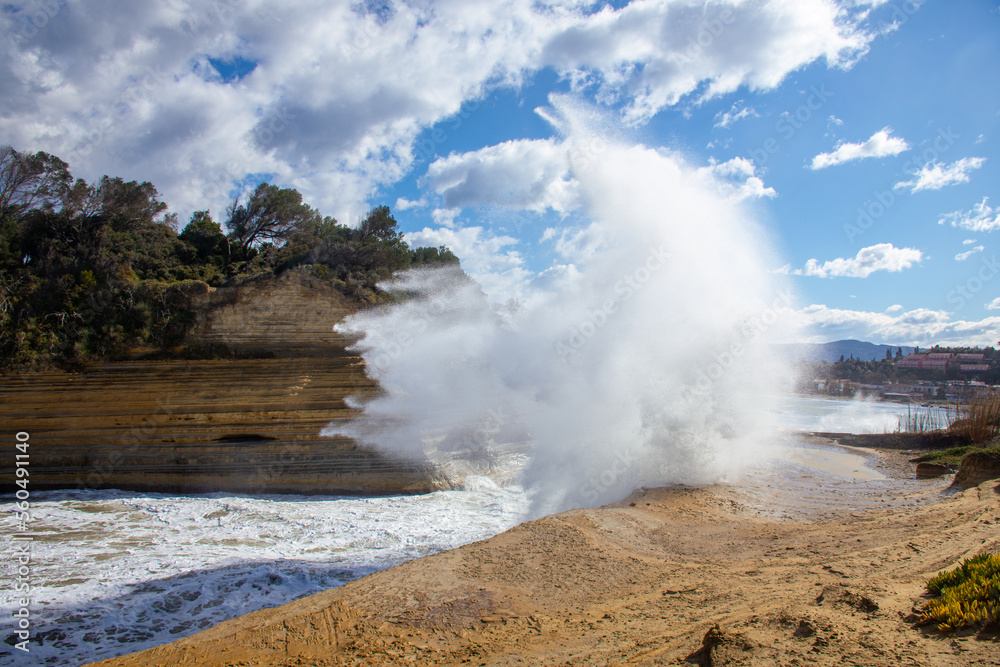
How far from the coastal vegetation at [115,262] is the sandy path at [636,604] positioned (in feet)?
30.8

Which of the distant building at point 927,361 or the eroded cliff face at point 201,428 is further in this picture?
the distant building at point 927,361

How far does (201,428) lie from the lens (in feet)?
37.4

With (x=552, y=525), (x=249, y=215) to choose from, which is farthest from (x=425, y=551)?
(x=249, y=215)

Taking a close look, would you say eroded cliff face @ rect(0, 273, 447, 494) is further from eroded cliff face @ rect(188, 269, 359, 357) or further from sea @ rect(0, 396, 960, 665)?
sea @ rect(0, 396, 960, 665)

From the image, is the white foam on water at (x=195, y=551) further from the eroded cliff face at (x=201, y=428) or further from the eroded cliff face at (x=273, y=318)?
the eroded cliff face at (x=273, y=318)

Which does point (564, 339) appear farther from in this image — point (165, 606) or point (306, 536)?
point (165, 606)

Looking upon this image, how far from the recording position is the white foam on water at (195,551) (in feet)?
18.3

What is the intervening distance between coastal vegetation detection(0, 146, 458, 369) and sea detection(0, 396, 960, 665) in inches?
154

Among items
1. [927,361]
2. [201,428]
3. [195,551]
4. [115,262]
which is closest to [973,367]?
[927,361]

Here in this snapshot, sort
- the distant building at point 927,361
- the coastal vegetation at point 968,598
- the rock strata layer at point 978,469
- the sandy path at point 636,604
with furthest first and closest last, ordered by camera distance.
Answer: the distant building at point 927,361 < the rock strata layer at point 978,469 < the sandy path at point 636,604 < the coastal vegetation at point 968,598

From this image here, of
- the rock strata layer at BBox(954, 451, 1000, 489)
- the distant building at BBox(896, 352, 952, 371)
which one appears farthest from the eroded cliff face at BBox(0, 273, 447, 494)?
the distant building at BBox(896, 352, 952, 371)

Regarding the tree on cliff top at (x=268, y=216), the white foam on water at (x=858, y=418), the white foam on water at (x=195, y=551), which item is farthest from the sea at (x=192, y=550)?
the white foam on water at (x=858, y=418)

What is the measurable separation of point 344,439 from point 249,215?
11296mm

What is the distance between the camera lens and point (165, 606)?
5.92 metres
